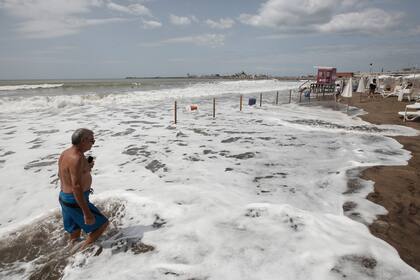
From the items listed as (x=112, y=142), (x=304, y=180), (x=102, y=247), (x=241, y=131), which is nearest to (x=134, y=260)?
(x=102, y=247)

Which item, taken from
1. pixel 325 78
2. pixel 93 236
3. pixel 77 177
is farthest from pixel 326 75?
pixel 77 177

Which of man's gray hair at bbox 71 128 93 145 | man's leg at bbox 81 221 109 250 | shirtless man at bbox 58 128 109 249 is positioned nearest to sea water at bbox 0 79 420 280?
man's leg at bbox 81 221 109 250

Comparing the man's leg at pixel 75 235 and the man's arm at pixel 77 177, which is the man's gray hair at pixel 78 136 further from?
the man's leg at pixel 75 235

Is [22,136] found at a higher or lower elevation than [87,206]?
lower

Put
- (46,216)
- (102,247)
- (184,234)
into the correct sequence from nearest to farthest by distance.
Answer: (102,247) → (184,234) → (46,216)

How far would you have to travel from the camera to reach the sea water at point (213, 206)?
12.3ft

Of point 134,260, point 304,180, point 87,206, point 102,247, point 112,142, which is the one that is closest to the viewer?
point 87,206

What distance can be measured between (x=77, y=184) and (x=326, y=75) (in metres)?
35.4

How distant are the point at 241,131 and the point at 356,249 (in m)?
9.00

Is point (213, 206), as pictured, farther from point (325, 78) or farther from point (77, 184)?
point (325, 78)

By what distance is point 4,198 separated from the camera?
5.98 m

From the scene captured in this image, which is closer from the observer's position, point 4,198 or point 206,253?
point 206,253

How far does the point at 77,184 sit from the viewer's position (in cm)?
337

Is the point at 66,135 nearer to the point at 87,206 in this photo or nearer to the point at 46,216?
the point at 46,216
